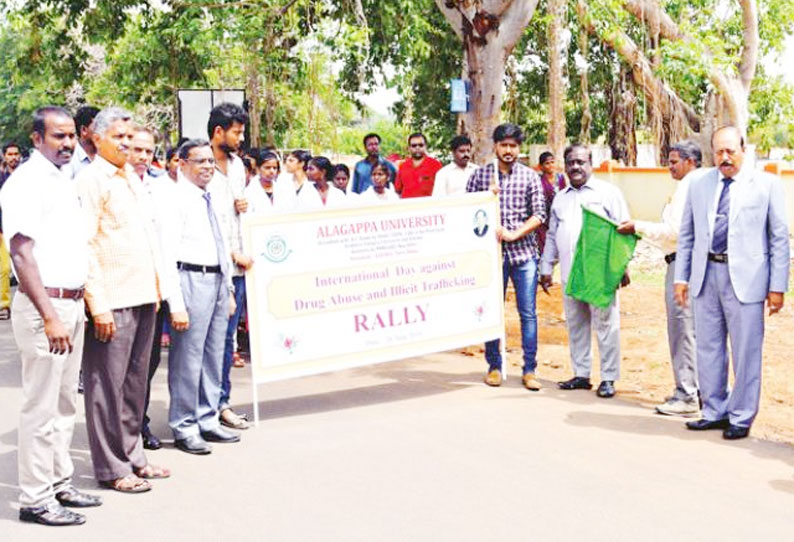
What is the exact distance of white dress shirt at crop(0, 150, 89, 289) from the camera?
454cm

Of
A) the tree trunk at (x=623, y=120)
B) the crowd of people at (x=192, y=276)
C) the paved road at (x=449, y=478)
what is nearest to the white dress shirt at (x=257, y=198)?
the crowd of people at (x=192, y=276)

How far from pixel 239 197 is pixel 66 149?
1.95 meters

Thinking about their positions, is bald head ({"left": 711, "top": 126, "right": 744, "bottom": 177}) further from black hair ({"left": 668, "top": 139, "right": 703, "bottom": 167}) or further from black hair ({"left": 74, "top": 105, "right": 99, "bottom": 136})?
black hair ({"left": 74, "top": 105, "right": 99, "bottom": 136})

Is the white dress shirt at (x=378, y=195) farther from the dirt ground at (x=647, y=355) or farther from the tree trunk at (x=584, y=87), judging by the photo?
the tree trunk at (x=584, y=87)

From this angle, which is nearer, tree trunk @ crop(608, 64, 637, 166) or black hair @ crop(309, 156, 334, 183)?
black hair @ crop(309, 156, 334, 183)

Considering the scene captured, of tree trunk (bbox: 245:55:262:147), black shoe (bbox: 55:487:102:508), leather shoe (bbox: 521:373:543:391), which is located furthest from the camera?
tree trunk (bbox: 245:55:262:147)

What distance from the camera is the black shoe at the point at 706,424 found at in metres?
6.41

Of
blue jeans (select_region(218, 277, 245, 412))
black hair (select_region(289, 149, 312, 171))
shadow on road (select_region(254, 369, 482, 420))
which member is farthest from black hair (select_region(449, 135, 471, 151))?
blue jeans (select_region(218, 277, 245, 412))

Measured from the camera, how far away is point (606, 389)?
7.38 metres

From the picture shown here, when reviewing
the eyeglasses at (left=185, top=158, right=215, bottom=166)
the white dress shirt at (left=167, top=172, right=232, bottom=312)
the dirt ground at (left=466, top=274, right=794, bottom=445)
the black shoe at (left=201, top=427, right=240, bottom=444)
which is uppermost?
→ the eyeglasses at (left=185, top=158, right=215, bottom=166)

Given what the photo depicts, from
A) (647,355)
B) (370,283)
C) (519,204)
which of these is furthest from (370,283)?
(647,355)

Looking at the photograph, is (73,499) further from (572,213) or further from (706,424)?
(572,213)

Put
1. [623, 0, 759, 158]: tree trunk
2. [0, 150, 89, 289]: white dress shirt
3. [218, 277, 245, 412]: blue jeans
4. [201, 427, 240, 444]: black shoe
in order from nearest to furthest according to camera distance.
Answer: [0, 150, 89, 289]: white dress shirt < [201, 427, 240, 444]: black shoe < [218, 277, 245, 412]: blue jeans < [623, 0, 759, 158]: tree trunk

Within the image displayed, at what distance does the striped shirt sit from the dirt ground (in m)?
3.80
